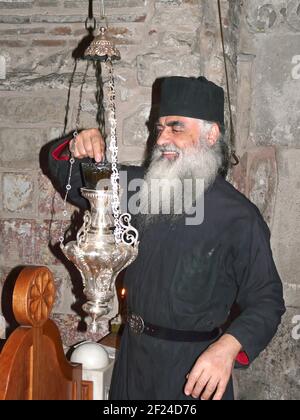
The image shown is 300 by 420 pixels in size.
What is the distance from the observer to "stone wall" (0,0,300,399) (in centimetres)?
279

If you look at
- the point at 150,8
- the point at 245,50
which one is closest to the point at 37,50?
the point at 150,8

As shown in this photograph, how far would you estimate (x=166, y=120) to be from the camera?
2.19m

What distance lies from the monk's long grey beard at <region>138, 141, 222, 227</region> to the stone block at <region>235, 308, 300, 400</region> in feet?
4.67

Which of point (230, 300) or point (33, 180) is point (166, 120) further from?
point (33, 180)

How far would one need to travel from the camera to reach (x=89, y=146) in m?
2.06

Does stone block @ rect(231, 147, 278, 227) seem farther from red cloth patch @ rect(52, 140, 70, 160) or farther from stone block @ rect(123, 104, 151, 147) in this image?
red cloth patch @ rect(52, 140, 70, 160)

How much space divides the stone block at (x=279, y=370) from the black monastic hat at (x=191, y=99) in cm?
160

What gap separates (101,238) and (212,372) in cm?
56

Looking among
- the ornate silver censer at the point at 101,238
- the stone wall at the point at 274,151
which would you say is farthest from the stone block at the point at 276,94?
the ornate silver censer at the point at 101,238

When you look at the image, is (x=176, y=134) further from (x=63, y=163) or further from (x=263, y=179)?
(x=263, y=179)

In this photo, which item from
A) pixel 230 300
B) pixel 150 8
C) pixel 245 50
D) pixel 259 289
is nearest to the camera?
pixel 259 289

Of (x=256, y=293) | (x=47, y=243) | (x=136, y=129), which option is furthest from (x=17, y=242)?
(x=256, y=293)

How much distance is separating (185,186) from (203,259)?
1.04 ft
